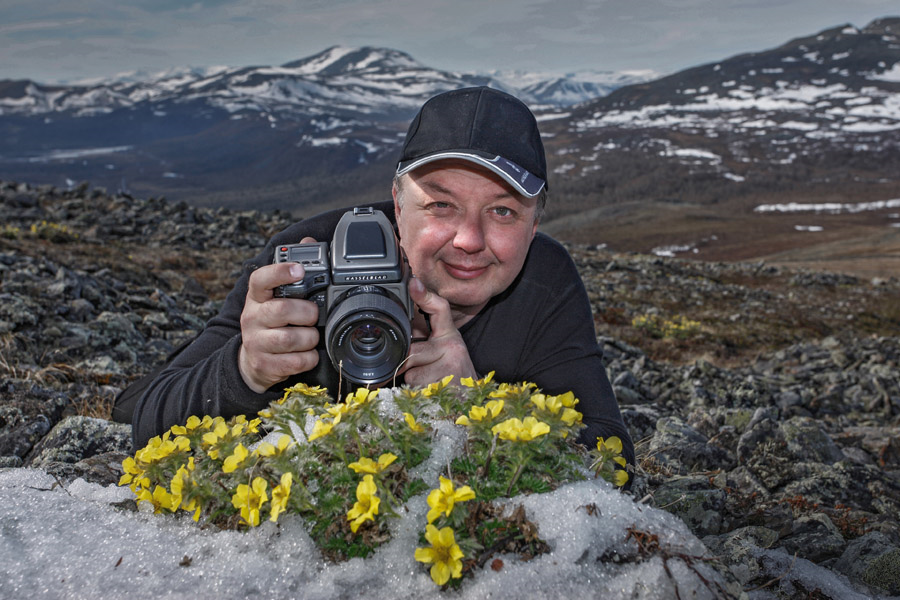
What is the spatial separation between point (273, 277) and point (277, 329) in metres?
0.23

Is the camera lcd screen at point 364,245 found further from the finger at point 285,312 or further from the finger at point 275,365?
the finger at point 275,365

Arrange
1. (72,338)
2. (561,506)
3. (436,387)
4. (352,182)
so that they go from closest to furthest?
(561,506)
(436,387)
(72,338)
(352,182)

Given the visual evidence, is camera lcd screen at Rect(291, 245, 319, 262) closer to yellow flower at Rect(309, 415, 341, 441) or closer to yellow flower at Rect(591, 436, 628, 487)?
yellow flower at Rect(309, 415, 341, 441)

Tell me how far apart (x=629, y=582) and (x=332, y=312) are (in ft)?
5.18

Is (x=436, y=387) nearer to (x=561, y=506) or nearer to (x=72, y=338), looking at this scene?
(x=561, y=506)

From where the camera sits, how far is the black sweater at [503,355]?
2.71m

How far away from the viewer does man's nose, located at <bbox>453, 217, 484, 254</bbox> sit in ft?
9.18

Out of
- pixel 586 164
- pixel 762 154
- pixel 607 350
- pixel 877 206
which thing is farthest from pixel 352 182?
pixel 607 350

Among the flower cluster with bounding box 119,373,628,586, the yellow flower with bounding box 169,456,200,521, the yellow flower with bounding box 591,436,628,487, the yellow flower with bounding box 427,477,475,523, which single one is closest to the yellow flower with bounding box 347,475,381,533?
the flower cluster with bounding box 119,373,628,586

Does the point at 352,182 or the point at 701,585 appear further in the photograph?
the point at 352,182

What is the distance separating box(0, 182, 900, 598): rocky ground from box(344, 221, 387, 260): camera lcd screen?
56.9 inches

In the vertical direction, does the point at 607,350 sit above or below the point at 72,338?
below

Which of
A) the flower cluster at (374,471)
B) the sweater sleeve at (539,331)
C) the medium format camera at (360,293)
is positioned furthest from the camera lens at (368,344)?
the sweater sleeve at (539,331)

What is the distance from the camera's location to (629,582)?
4.79 ft
